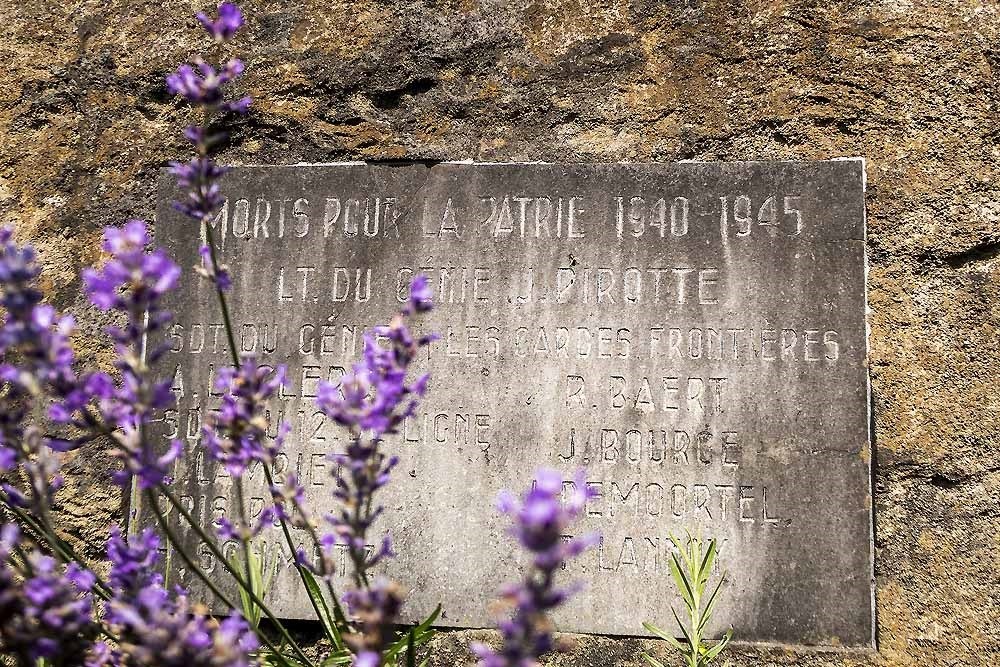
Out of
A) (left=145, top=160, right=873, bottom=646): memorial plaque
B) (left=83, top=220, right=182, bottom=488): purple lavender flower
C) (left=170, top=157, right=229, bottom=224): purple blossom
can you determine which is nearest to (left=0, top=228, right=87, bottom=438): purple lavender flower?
(left=83, top=220, right=182, bottom=488): purple lavender flower

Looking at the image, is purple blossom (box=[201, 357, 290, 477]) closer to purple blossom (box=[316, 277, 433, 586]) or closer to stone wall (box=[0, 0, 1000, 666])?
purple blossom (box=[316, 277, 433, 586])

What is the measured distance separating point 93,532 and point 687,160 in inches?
76.6

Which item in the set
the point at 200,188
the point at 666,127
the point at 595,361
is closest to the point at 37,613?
the point at 200,188

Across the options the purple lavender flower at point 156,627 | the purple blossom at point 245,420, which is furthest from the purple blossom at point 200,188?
the purple lavender flower at point 156,627

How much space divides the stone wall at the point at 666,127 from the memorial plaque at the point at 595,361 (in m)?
0.10

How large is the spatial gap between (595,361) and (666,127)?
69cm

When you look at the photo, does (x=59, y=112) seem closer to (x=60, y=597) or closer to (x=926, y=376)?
(x=60, y=597)

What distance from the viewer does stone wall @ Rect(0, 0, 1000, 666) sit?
218 cm

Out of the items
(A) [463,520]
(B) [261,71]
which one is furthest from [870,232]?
(B) [261,71]

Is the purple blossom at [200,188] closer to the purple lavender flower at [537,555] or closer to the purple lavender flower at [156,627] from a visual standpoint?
the purple lavender flower at [156,627]

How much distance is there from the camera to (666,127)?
242 cm

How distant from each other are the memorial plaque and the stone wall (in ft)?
0.32

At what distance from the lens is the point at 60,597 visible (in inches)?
39.4

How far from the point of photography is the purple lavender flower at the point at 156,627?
877mm
